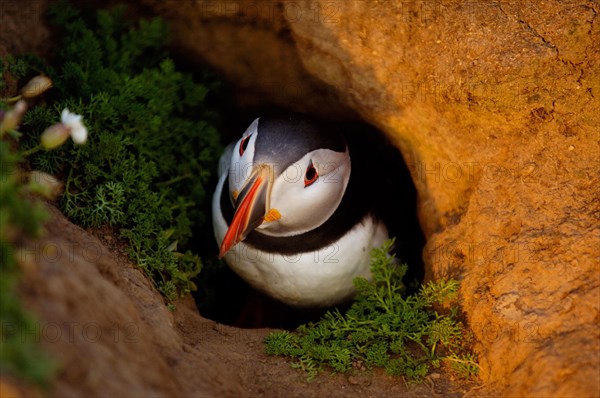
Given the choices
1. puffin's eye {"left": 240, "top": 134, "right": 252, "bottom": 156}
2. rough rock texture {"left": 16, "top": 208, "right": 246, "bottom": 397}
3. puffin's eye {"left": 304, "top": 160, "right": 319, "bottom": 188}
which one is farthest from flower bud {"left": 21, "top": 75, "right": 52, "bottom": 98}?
puffin's eye {"left": 304, "top": 160, "right": 319, "bottom": 188}

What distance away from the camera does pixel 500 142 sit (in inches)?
159

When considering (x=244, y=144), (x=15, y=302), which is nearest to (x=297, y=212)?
(x=244, y=144)

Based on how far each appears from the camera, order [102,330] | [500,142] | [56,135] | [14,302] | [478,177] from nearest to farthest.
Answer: [14,302] → [102,330] → [56,135] → [500,142] → [478,177]

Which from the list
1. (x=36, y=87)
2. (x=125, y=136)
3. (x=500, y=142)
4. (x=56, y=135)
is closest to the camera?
(x=56, y=135)

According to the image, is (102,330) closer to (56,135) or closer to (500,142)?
(56,135)

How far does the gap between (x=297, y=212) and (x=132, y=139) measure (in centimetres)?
117

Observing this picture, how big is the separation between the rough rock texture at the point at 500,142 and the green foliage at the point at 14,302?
2.19m

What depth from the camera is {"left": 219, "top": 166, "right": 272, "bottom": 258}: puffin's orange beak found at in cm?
381

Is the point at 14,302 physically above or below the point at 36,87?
above

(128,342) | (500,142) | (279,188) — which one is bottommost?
(128,342)

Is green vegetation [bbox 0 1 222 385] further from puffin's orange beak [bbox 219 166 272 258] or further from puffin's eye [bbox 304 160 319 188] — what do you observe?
puffin's eye [bbox 304 160 319 188]

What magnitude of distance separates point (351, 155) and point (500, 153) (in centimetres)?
109

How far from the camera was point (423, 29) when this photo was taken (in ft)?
13.6

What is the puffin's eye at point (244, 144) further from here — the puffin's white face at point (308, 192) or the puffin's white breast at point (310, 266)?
the puffin's white breast at point (310, 266)
